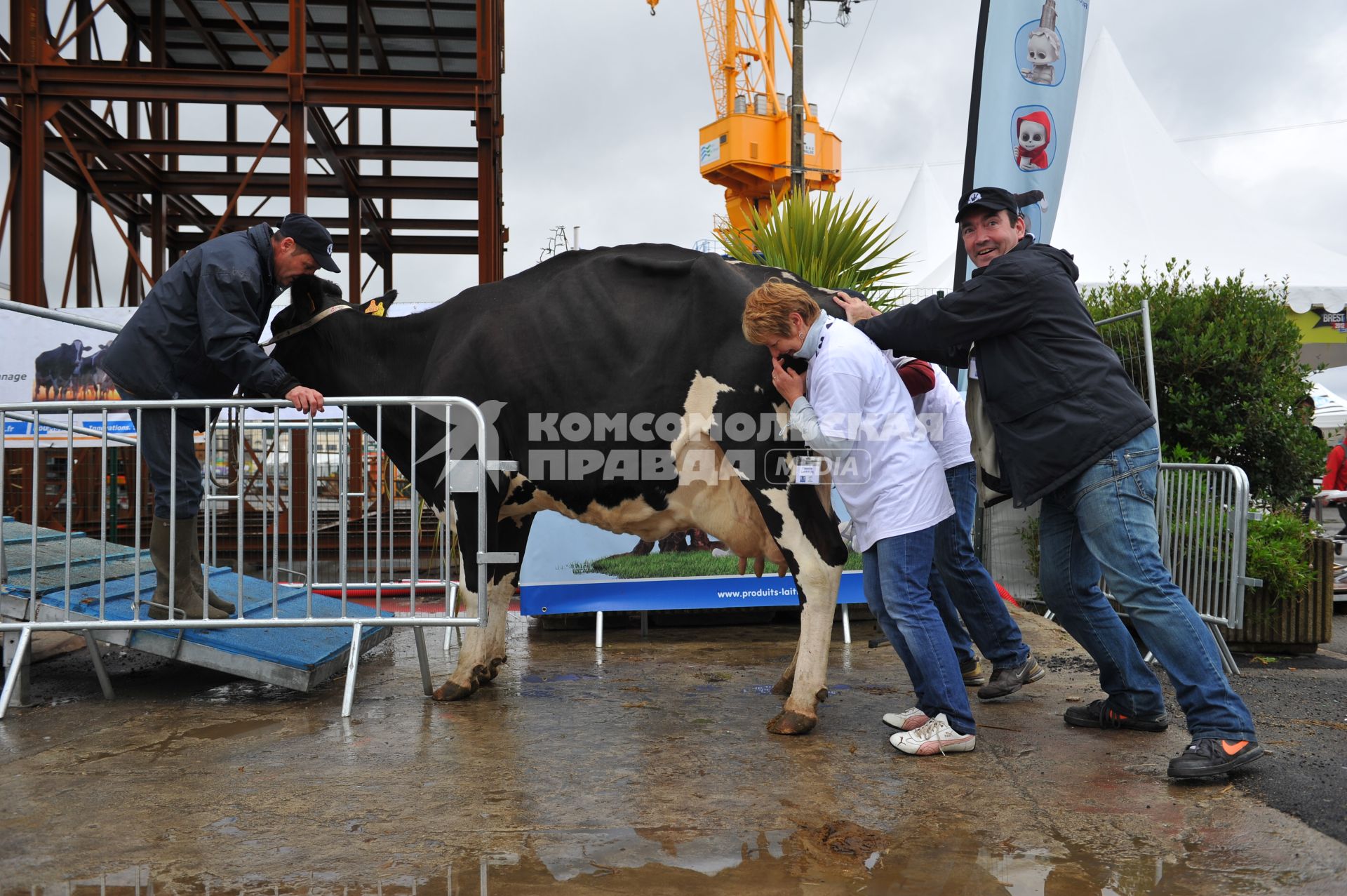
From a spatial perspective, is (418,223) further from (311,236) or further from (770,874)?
(770,874)

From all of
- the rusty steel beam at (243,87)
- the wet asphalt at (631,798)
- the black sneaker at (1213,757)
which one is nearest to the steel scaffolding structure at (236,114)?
the rusty steel beam at (243,87)

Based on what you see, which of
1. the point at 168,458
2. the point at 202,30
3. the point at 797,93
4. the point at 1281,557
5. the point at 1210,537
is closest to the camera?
the point at 168,458

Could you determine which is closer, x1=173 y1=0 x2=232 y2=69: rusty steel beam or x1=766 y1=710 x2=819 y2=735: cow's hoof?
x1=766 y1=710 x2=819 y2=735: cow's hoof

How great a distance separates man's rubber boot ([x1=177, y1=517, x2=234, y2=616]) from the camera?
482 cm

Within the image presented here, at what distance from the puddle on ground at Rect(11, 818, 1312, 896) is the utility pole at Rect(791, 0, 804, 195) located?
12999 mm

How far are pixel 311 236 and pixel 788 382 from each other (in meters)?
2.42

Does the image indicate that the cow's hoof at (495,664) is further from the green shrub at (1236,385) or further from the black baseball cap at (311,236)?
the green shrub at (1236,385)

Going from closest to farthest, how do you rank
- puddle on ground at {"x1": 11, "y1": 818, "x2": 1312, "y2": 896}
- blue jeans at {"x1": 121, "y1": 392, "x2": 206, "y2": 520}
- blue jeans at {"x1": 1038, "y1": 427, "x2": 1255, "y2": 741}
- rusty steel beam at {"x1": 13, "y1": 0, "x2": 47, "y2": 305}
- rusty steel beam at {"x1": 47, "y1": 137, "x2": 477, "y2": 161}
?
1. puddle on ground at {"x1": 11, "y1": 818, "x2": 1312, "y2": 896}
2. blue jeans at {"x1": 1038, "y1": 427, "x2": 1255, "y2": 741}
3. blue jeans at {"x1": 121, "y1": 392, "x2": 206, "y2": 520}
4. rusty steel beam at {"x1": 13, "y1": 0, "x2": 47, "y2": 305}
5. rusty steel beam at {"x1": 47, "y1": 137, "x2": 477, "y2": 161}

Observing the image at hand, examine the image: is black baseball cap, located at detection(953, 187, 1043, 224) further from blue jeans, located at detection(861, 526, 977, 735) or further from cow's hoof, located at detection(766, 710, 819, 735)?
cow's hoof, located at detection(766, 710, 819, 735)

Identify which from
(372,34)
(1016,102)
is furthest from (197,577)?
(372,34)

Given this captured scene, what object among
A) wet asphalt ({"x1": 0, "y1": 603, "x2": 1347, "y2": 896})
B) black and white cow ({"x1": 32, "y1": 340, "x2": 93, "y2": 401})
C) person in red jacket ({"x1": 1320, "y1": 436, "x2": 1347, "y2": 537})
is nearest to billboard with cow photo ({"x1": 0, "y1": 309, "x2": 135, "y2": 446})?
black and white cow ({"x1": 32, "y1": 340, "x2": 93, "y2": 401})

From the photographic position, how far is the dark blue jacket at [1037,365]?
3.62 m

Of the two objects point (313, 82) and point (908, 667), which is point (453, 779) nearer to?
point (908, 667)

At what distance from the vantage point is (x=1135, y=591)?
3533 millimetres
